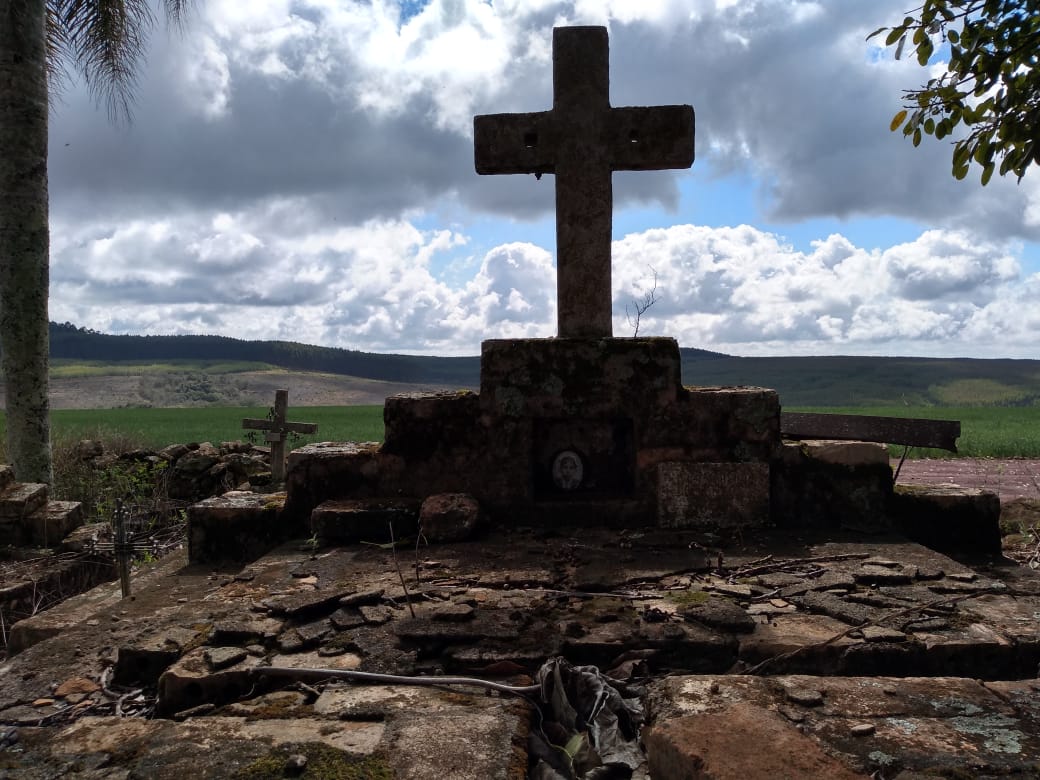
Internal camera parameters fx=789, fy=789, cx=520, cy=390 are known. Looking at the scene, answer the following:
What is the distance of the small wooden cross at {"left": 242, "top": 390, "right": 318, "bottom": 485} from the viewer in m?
10.5

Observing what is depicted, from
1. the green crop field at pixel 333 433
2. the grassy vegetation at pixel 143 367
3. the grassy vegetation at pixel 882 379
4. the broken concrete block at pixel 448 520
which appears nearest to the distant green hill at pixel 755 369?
the grassy vegetation at pixel 882 379

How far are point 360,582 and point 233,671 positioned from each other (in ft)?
3.57

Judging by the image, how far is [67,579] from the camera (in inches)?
295

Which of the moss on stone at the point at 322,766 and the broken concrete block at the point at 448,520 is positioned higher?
the broken concrete block at the point at 448,520

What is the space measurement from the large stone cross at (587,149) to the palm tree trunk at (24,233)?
21.1ft

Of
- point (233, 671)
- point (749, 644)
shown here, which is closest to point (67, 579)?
point (233, 671)

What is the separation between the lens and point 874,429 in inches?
232

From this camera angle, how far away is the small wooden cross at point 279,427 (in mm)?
10539

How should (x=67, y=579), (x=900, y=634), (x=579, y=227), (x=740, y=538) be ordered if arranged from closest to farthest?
(x=900, y=634) → (x=740, y=538) → (x=579, y=227) → (x=67, y=579)

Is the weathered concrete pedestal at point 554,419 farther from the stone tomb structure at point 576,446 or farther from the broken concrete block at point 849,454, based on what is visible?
the broken concrete block at point 849,454

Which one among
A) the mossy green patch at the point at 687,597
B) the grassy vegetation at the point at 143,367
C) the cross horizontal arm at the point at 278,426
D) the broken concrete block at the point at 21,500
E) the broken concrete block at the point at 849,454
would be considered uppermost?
the grassy vegetation at the point at 143,367

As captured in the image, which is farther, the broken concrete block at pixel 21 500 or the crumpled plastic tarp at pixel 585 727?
the broken concrete block at pixel 21 500

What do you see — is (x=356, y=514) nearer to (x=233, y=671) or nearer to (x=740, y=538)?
(x=233, y=671)

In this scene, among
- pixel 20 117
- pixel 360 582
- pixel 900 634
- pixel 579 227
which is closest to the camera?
pixel 900 634
